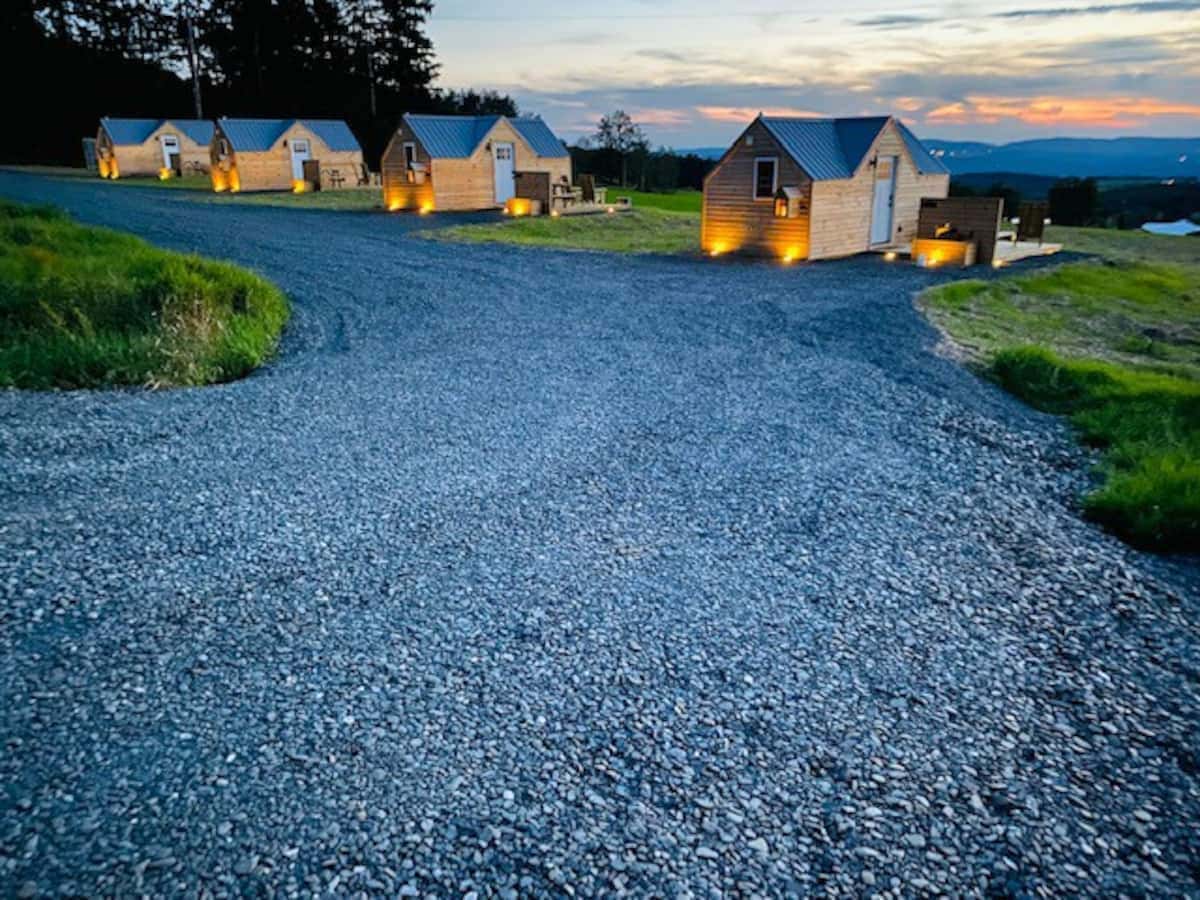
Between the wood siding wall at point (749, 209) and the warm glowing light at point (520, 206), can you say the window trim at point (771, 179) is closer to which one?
the wood siding wall at point (749, 209)

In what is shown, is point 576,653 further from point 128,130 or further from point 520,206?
point 128,130

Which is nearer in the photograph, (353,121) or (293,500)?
(293,500)

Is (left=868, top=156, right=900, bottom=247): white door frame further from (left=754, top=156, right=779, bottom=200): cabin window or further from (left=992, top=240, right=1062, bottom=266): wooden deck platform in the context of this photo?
(left=754, top=156, right=779, bottom=200): cabin window

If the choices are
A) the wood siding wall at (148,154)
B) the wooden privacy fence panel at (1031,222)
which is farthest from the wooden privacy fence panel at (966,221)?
the wood siding wall at (148,154)

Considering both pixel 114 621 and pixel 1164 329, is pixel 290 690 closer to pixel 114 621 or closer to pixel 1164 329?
pixel 114 621

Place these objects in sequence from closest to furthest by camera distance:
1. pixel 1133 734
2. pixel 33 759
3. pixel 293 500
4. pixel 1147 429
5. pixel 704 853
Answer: pixel 704 853
pixel 33 759
pixel 1133 734
pixel 293 500
pixel 1147 429

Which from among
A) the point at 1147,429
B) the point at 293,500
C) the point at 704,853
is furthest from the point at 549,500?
the point at 1147,429

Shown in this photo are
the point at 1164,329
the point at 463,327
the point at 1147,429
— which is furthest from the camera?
the point at 1164,329

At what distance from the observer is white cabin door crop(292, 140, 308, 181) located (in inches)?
1626

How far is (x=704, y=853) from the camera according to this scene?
328 cm

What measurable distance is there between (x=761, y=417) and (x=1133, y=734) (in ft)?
17.4

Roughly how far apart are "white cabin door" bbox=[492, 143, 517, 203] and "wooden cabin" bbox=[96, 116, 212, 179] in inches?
1046

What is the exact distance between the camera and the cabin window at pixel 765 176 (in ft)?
69.2

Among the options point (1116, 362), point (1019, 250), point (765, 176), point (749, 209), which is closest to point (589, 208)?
point (749, 209)
